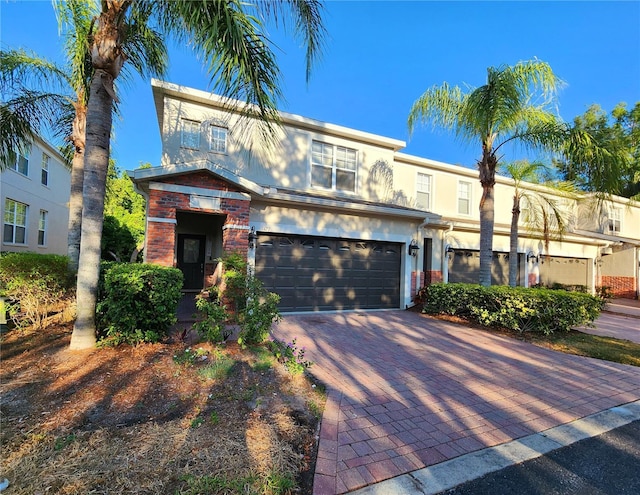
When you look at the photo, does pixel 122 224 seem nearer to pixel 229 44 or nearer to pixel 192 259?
pixel 192 259

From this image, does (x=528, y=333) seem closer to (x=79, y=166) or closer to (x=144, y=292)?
(x=144, y=292)

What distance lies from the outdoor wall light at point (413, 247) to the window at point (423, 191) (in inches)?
111

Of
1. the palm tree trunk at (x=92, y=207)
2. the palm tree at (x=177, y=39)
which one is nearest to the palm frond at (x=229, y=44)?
the palm tree at (x=177, y=39)

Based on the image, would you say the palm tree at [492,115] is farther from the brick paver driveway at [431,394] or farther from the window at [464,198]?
the window at [464,198]

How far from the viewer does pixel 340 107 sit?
40.5ft

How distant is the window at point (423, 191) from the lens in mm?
13633

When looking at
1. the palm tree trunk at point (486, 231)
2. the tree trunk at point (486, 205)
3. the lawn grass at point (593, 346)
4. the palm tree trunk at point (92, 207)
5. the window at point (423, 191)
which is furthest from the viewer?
the window at point (423, 191)

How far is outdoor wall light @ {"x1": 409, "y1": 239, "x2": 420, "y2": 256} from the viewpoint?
11.1m

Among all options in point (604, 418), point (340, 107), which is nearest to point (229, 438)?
point (604, 418)

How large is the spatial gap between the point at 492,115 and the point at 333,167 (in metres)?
5.17

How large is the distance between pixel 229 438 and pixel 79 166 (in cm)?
789

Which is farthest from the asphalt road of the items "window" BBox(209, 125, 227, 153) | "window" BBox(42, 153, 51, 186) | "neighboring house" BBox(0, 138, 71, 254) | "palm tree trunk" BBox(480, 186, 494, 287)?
"window" BBox(42, 153, 51, 186)

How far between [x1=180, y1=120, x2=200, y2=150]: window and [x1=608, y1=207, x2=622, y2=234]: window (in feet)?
75.7

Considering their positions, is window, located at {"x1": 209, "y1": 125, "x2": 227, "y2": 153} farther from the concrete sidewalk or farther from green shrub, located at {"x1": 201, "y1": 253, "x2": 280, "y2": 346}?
the concrete sidewalk
